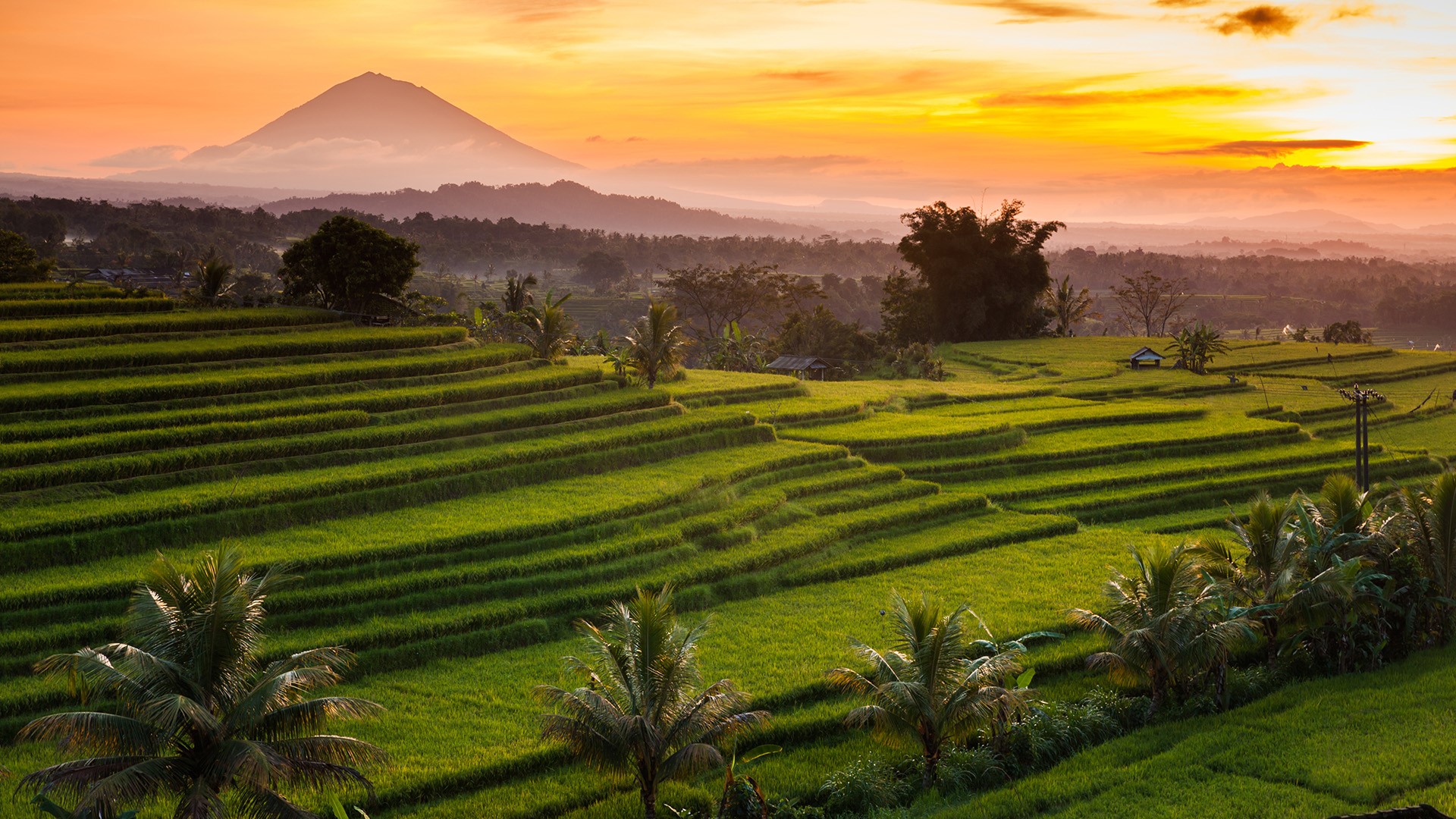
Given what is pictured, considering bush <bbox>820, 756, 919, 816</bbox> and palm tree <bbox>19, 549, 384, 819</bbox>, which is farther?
bush <bbox>820, 756, 919, 816</bbox>

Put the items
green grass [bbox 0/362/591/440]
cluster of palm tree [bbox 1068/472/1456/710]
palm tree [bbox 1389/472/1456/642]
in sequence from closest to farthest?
1. cluster of palm tree [bbox 1068/472/1456/710]
2. palm tree [bbox 1389/472/1456/642]
3. green grass [bbox 0/362/591/440]

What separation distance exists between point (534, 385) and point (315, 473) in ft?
24.9

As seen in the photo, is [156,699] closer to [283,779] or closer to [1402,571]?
[283,779]

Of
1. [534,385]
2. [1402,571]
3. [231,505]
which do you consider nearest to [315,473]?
[231,505]

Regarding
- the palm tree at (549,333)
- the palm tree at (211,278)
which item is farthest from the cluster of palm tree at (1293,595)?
the palm tree at (211,278)

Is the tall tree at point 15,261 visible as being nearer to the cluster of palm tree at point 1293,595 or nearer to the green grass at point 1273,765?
the cluster of palm tree at point 1293,595

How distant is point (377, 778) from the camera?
1220 cm

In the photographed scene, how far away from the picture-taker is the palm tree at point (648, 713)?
1141 cm

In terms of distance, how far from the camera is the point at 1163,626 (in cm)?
1430

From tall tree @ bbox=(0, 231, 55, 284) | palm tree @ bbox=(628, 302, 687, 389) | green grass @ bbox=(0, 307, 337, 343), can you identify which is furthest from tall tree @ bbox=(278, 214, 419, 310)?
tall tree @ bbox=(0, 231, 55, 284)

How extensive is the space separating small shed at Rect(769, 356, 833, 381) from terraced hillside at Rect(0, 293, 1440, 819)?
15690mm

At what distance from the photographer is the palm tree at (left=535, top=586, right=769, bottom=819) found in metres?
11.4

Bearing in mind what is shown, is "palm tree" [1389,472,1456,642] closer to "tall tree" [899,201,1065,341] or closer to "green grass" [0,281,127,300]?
"green grass" [0,281,127,300]

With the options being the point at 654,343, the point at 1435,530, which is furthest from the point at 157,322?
the point at 1435,530
